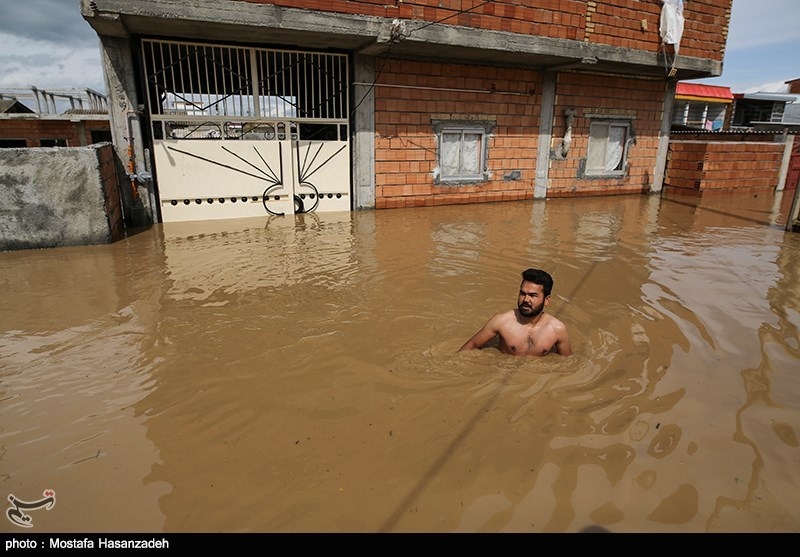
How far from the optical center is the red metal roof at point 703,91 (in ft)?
80.6

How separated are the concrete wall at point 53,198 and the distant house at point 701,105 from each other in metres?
26.8

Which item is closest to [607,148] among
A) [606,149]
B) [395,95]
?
[606,149]

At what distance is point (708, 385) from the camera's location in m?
3.48

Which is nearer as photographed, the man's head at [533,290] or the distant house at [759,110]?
the man's head at [533,290]

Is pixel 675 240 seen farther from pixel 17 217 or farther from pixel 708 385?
pixel 17 217

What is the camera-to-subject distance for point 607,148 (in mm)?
13703

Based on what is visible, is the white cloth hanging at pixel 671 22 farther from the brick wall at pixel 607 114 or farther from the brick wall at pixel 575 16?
the brick wall at pixel 607 114

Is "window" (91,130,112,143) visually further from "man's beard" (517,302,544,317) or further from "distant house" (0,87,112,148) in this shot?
"man's beard" (517,302,544,317)

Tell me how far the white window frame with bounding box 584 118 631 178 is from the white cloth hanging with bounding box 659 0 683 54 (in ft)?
7.45

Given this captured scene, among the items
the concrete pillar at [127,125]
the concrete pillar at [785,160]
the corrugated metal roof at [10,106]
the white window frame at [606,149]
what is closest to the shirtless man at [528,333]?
the concrete pillar at [127,125]

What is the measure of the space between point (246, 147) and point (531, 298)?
7925mm

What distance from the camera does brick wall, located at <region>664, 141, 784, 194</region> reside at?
46.4 ft

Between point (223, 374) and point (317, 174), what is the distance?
7563 mm

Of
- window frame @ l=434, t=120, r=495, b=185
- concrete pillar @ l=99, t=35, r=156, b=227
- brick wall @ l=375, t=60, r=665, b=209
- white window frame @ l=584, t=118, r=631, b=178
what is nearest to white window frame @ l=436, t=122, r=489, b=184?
window frame @ l=434, t=120, r=495, b=185
